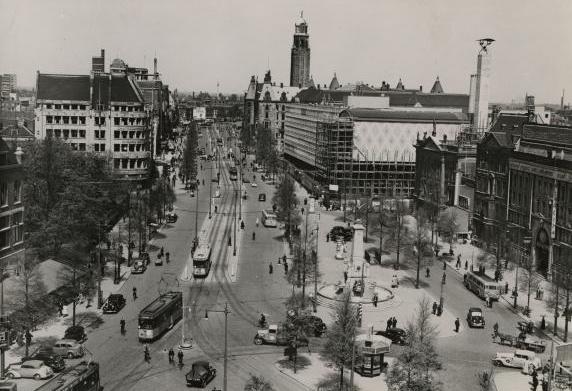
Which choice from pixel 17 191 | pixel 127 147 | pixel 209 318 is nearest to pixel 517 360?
pixel 209 318

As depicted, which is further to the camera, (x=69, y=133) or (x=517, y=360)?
(x=69, y=133)

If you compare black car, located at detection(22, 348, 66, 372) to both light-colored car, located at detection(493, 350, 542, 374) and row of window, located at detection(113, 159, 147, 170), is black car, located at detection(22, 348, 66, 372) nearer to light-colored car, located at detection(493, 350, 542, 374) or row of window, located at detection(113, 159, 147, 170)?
light-colored car, located at detection(493, 350, 542, 374)

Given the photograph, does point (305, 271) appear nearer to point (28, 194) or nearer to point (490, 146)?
point (28, 194)

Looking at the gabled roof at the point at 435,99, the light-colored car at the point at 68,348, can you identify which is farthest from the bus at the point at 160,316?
the gabled roof at the point at 435,99

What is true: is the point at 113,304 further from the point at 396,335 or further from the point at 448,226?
the point at 448,226

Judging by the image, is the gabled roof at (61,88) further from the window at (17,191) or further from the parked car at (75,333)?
the parked car at (75,333)

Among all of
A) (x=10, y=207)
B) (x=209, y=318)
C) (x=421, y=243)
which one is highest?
(x=10, y=207)

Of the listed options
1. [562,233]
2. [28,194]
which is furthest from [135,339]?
[562,233]
